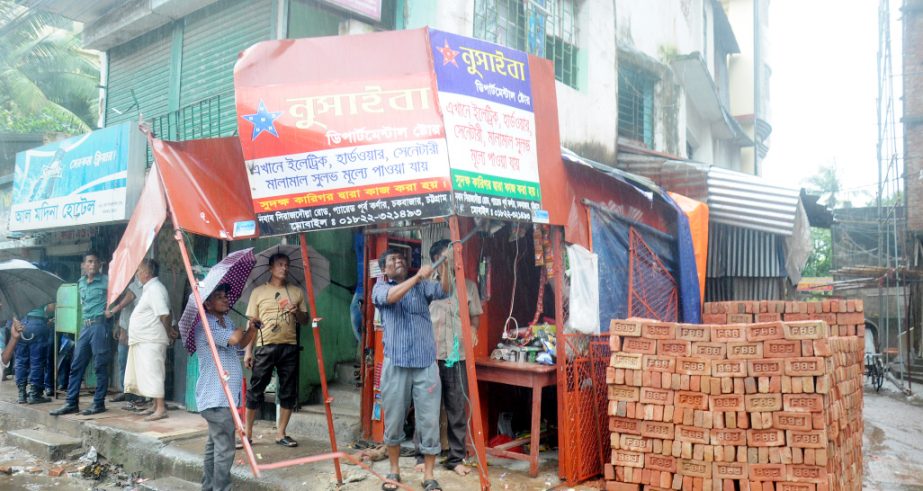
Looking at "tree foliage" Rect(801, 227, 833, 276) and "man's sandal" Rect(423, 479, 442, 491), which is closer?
"man's sandal" Rect(423, 479, 442, 491)

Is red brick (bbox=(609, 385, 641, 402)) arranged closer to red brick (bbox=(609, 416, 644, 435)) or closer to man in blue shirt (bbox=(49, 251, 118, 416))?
red brick (bbox=(609, 416, 644, 435))

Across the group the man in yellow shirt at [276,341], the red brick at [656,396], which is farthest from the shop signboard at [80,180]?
the red brick at [656,396]

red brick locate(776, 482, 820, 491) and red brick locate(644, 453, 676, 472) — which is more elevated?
red brick locate(644, 453, 676, 472)

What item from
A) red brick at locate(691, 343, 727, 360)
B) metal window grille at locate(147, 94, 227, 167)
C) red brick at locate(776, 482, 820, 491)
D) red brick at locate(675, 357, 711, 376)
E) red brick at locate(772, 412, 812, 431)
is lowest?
red brick at locate(776, 482, 820, 491)

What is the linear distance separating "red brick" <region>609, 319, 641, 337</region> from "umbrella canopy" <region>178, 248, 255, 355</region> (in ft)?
10.2

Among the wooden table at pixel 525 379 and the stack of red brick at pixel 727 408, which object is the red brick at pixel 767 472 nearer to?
the stack of red brick at pixel 727 408

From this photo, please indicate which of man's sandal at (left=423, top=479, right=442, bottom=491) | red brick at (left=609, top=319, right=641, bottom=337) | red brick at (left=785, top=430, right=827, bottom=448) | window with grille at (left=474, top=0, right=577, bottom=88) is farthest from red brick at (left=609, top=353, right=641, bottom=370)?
window with grille at (left=474, top=0, right=577, bottom=88)

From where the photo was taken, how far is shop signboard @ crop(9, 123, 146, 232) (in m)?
8.04

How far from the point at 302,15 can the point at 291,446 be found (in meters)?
4.80

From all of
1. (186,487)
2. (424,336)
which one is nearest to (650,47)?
(424,336)

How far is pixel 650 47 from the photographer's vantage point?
11234 millimetres

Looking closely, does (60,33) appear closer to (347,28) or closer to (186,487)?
(347,28)

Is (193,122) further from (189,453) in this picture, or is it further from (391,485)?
(391,485)

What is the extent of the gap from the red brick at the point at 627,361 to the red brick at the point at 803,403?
1.08m
